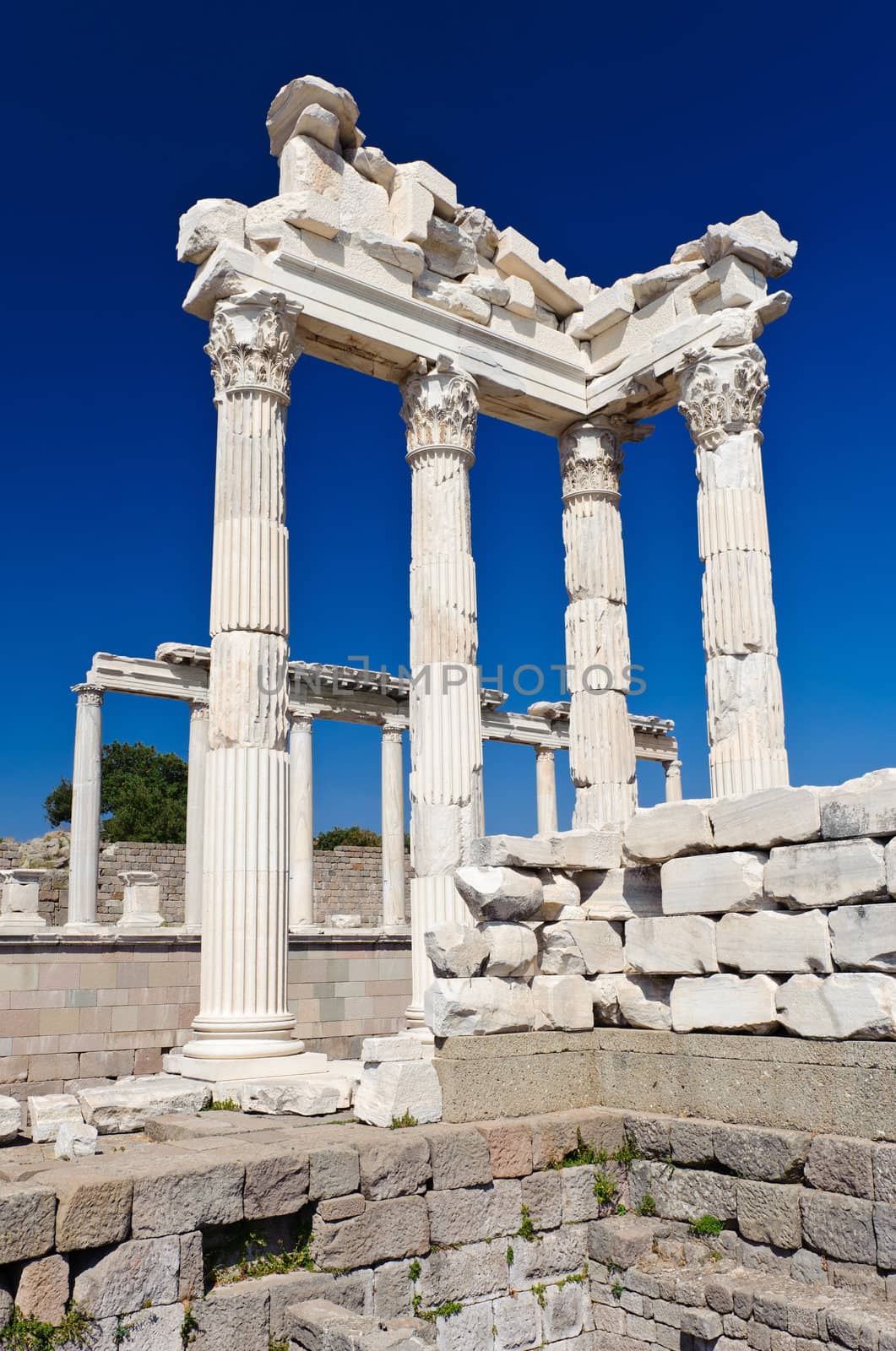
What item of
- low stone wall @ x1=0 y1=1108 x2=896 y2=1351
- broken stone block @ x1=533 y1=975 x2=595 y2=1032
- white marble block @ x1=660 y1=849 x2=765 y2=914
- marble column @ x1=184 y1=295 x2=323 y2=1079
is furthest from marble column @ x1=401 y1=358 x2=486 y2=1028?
white marble block @ x1=660 y1=849 x2=765 y2=914

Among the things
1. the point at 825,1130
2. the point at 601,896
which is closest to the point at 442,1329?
the point at 825,1130

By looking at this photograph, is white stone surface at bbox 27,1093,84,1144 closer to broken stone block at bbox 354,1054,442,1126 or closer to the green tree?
broken stone block at bbox 354,1054,442,1126

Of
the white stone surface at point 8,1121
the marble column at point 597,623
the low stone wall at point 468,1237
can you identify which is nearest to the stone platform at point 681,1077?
the low stone wall at point 468,1237

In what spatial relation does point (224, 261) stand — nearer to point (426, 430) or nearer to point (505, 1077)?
point (426, 430)

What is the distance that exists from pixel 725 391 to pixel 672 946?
31.3 feet

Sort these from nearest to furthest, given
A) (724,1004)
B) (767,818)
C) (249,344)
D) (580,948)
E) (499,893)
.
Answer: (767,818) → (724,1004) → (499,893) → (580,948) → (249,344)

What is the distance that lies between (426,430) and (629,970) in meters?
9.09

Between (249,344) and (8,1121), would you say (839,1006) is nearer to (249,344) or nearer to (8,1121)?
(8,1121)

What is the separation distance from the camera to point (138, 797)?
58.5 m

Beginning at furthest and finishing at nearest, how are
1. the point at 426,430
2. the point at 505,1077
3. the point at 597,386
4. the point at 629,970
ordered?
the point at 597,386 < the point at 426,430 < the point at 629,970 < the point at 505,1077

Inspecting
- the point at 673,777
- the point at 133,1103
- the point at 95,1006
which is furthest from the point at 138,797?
the point at 133,1103

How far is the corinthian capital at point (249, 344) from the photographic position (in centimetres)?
1436

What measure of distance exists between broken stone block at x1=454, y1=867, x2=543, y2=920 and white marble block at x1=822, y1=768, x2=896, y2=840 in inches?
100

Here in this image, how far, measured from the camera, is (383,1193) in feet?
25.2
